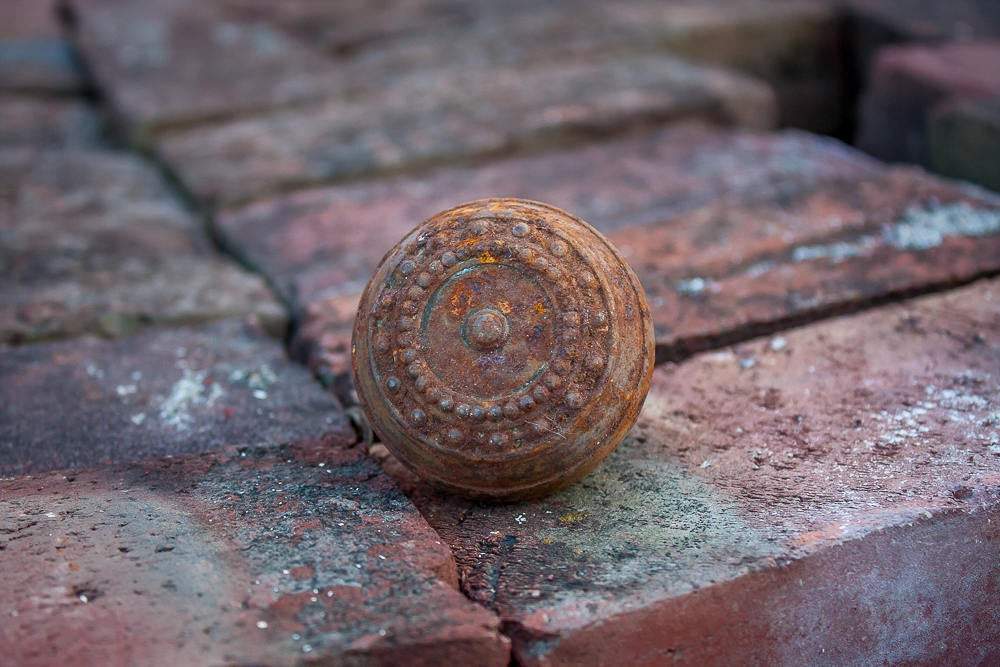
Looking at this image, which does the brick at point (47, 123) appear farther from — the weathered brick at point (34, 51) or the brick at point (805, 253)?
the brick at point (805, 253)

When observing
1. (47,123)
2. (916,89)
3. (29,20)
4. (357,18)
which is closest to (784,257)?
(916,89)

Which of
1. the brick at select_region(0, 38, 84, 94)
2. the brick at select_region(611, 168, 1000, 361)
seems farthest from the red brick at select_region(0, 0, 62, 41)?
the brick at select_region(611, 168, 1000, 361)

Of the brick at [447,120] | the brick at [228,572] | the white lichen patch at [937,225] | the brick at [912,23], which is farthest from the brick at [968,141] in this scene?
the brick at [228,572]

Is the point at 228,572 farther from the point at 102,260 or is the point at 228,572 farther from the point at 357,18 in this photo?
the point at 357,18

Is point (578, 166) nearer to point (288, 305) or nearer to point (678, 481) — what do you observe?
point (288, 305)

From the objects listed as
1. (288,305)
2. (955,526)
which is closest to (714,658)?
(955,526)

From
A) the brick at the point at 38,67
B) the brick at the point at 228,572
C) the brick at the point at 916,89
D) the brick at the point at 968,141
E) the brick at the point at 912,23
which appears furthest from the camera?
the brick at the point at 38,67

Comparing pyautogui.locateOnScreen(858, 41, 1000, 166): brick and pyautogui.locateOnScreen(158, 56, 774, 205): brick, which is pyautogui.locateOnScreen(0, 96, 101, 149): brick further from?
pyautogui.locateOnScreen(858, 41, 1000, 166): brick
